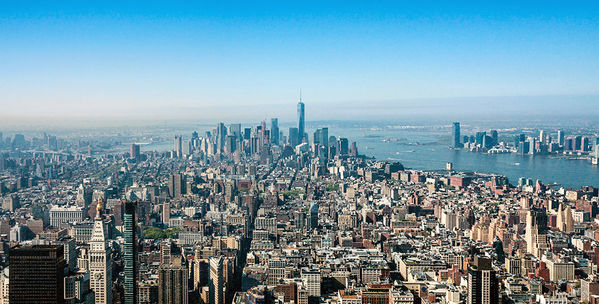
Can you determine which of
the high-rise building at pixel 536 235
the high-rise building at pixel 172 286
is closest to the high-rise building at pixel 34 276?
the high-rise building at pixel 172 286

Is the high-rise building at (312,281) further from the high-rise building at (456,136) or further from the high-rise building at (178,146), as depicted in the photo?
the high-rise building at (456,136)

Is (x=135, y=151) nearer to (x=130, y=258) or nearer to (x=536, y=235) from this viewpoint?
(x=130, y=258)

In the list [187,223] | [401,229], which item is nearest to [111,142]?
[187,223]

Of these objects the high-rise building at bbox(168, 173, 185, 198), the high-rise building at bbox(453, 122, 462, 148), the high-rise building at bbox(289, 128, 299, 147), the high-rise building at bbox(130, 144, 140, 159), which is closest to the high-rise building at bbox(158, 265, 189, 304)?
the high-rise building at bbox(168, 173, 185, 198)

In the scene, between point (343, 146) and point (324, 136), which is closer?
point (343, 146)

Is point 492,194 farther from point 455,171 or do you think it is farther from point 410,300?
point 410,300

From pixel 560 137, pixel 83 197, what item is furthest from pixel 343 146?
pixel 83 197

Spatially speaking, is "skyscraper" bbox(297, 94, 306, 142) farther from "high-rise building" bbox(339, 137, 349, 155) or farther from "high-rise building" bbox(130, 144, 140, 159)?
"high-rise building" bbox(130, 144, 140, 159)
